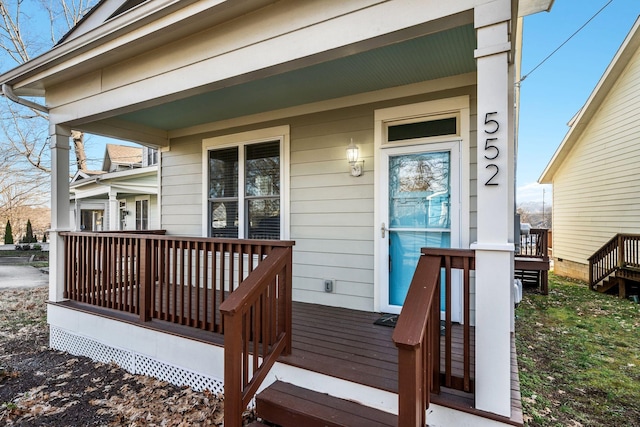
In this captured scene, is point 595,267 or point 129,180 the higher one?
point 129,180

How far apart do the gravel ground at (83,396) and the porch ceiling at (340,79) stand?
3.01m

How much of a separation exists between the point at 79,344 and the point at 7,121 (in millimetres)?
16584

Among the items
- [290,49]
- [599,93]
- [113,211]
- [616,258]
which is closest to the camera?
[290,49]

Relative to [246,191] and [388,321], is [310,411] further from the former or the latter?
[246,191]

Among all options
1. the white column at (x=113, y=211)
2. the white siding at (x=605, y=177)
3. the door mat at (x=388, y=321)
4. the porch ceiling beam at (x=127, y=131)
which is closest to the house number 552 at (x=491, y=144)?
the door mat at (x=388, y=321)

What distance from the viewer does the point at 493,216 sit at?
196 centimetres

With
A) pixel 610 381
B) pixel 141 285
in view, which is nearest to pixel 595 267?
pixel 610 381

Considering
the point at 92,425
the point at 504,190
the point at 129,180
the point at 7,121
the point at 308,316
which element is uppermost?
the point at 7,121

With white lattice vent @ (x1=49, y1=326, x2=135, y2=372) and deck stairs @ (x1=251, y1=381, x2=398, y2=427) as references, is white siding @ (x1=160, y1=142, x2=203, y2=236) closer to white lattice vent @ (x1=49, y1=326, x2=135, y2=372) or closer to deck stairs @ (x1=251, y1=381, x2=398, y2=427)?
white lattice vent @ (x1=49, y1=326, x2=135, y2=372)

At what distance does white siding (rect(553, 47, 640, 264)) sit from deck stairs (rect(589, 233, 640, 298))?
20.1 inches

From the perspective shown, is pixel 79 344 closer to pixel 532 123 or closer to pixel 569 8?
pixel 569 8

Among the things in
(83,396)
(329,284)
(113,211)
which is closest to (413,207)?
(329,284)

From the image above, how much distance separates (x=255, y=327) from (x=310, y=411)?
0.66m

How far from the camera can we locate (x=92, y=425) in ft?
8.65
